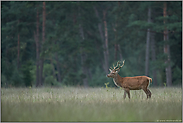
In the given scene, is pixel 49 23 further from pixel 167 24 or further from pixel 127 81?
→ pixel 127 81

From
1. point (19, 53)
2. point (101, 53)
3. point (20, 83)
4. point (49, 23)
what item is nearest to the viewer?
point (20, 83)

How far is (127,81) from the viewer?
9.13 metres

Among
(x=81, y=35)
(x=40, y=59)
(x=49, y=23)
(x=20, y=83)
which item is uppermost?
(x=49, y=23)

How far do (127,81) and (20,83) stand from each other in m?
12.8

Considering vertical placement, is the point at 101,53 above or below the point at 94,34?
below

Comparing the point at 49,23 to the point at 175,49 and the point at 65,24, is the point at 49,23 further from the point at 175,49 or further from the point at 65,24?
the point at 175,49

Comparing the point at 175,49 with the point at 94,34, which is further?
the point at 94,34

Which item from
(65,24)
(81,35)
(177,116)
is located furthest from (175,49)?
(177,116)

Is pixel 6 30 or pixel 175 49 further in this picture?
pixel 6 30

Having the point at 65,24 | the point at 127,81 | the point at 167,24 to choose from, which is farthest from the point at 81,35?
the point at 127,81

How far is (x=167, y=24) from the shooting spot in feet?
59.4

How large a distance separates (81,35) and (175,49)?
9159 mm

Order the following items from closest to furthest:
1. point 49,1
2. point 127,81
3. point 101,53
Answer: point 127,81, point 49,1, point 101,53

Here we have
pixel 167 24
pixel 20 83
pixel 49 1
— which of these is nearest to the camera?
pixel 167 24
